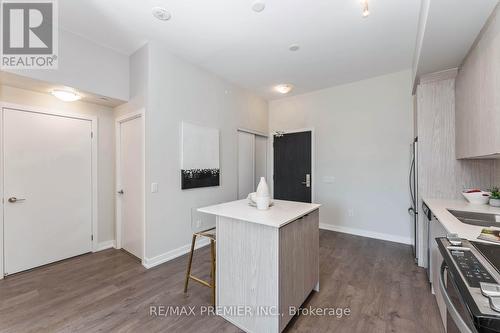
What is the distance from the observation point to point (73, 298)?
7.15 ft

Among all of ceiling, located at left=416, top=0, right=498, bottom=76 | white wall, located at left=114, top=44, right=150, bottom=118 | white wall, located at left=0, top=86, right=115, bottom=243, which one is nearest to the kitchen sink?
ceiling, located at left=416, top=0, right=498, bottom=76

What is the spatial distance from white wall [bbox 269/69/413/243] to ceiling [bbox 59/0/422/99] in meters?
0.53

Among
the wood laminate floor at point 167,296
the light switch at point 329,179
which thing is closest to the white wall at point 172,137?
the wood laminate floor at point 167,296

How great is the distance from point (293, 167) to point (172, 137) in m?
2.84

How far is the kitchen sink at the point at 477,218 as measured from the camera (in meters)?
1.67

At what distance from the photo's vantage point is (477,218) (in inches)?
72.6

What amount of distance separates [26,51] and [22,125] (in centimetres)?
92

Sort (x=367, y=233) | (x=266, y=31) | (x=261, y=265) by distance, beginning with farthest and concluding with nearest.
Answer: (x=367, y=233) < (x=266, y=31) < (x=261, y=265)

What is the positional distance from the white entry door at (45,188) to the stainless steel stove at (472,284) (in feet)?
13.6

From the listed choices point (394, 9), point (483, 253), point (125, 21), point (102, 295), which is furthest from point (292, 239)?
point (125, 21)

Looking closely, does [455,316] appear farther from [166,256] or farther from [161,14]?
[161,14]

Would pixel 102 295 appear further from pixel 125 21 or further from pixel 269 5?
pixel 269 5

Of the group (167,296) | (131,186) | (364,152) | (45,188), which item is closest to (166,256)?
(167,296)

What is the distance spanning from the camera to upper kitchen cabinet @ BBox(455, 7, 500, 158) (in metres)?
1.50
